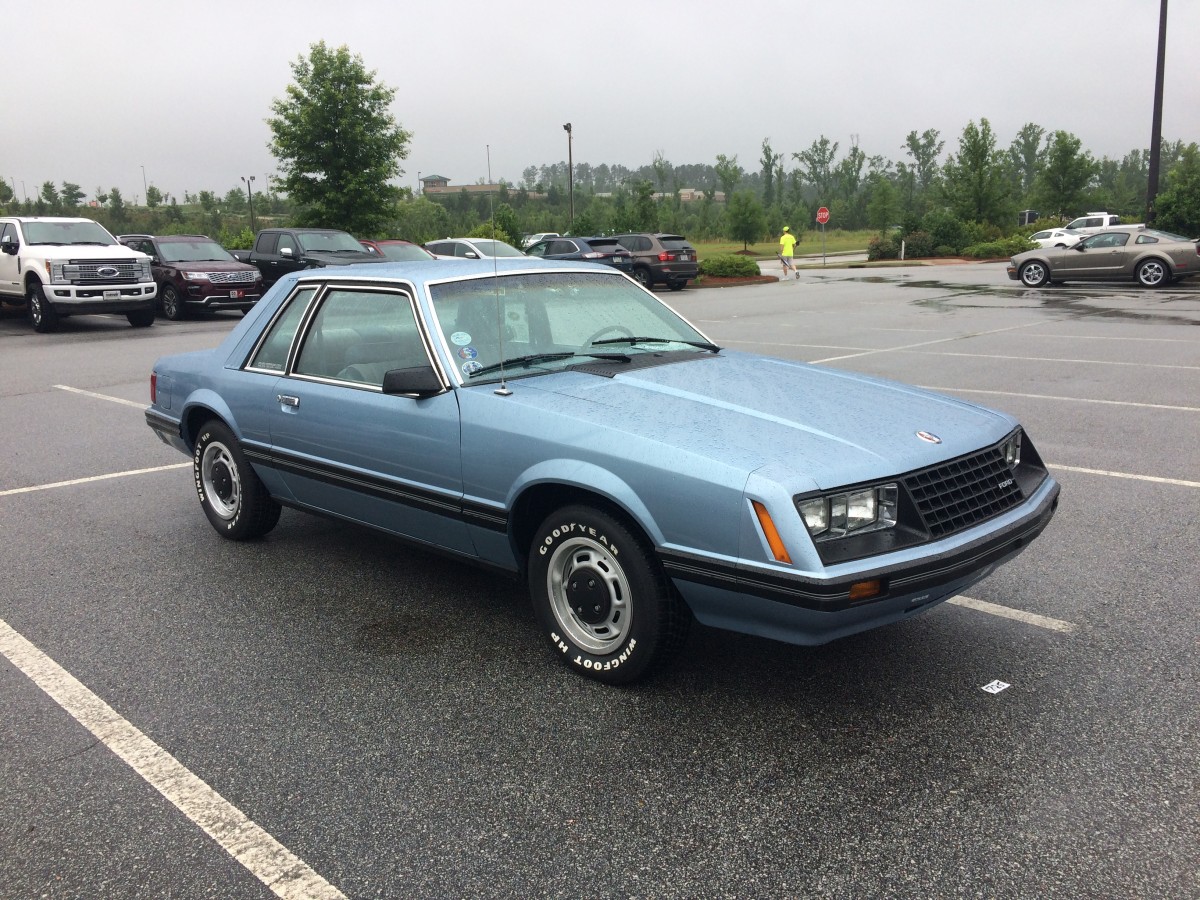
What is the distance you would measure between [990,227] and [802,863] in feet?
175

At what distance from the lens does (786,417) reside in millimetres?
3625

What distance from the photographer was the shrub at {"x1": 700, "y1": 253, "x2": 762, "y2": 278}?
105 ft

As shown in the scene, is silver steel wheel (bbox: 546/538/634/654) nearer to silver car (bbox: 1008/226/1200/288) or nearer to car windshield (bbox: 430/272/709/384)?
car windshield (bbox: 430/272/709/384)

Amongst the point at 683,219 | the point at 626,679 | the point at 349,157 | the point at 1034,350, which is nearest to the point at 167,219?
the point at 683,219

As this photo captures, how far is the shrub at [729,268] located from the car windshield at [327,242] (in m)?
13.9

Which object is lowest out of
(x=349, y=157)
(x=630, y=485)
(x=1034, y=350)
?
(x=1034, y=350)

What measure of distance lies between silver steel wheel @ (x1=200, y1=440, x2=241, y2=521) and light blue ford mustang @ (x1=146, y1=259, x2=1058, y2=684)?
5cm

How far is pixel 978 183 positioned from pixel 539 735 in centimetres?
5435

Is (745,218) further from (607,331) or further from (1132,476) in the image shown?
(607,331)

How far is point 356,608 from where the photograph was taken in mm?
4523

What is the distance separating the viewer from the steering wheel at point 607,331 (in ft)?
15.0

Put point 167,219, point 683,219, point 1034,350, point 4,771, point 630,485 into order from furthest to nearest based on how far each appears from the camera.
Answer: point 167,219
point 683,219
point 1034,350
point 630,485
point 4,771

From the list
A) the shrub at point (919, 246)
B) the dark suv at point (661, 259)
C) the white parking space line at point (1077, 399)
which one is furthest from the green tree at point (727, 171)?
the white parking space line at point (1077, 399)

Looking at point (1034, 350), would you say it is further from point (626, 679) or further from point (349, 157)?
point (349, 157)
